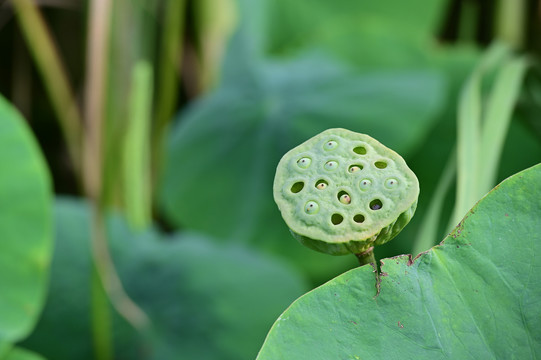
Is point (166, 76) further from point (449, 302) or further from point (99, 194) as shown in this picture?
point (449, 302)

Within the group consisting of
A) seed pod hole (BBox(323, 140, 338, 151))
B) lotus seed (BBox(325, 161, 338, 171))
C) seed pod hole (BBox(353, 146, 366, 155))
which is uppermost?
seed pod hole (BBox(323, 140, 338, 151))

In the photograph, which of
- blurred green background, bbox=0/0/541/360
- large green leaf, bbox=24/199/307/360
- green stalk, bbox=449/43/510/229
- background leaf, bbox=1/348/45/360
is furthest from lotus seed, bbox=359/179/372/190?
large green leaf, bbox=24/199/307/360

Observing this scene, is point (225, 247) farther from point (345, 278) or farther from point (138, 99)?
point (345, 278)

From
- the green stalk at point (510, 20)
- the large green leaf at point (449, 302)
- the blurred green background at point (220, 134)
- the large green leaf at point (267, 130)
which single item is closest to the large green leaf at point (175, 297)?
the blurred green background at point (220, 134)

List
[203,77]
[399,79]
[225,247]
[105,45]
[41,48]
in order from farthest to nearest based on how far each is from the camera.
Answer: [203,77]
[41,48]
[399,79]
[225,247]
[105,45]

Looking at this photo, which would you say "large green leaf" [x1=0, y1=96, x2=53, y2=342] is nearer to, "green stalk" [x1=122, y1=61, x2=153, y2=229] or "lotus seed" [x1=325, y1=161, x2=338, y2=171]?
"green stalk" [x1=122, y1=61, x2=153, y2=229]

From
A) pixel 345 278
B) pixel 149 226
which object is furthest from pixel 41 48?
pixel 345 278

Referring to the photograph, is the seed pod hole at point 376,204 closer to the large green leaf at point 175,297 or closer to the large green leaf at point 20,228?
the large green leaf at point 20,228
